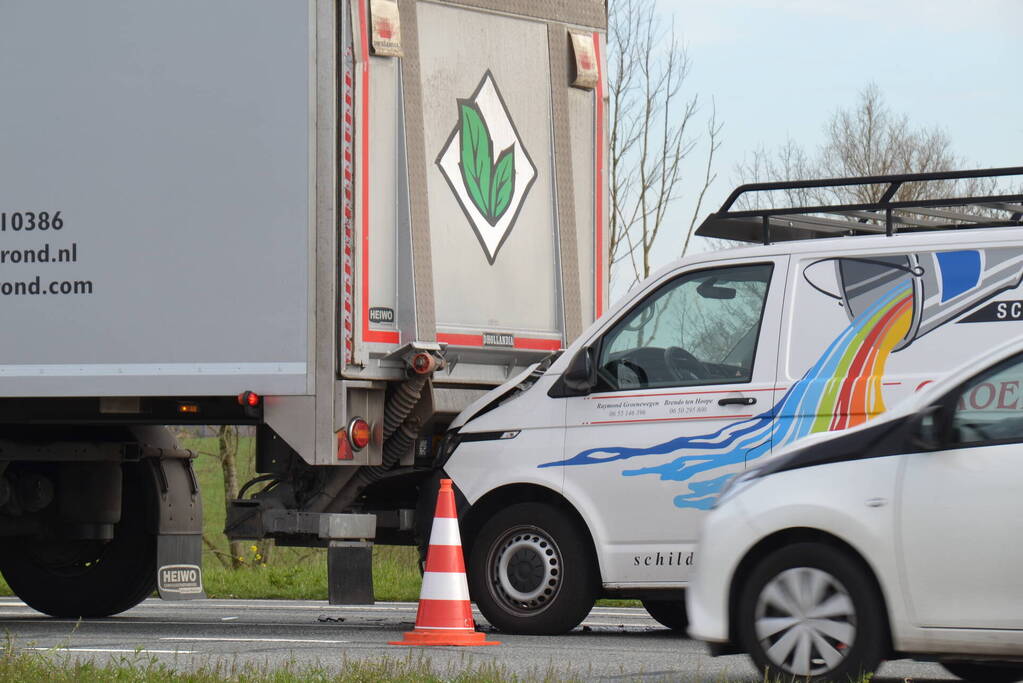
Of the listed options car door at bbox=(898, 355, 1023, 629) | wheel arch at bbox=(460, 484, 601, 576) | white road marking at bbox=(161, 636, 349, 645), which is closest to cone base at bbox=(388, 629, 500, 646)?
white road marking at bbox=(161, 636, 349, 645)

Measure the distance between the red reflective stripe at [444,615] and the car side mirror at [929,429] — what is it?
121 inches

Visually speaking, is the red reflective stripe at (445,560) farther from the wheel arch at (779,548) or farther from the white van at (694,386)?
the wheel arch at (779,548)

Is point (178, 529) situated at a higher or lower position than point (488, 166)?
lower

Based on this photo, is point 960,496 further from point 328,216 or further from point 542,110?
point 542,110

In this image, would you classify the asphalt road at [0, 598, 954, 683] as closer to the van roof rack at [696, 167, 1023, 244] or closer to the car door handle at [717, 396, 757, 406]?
the car door handle at [717, 396, 757, 406]

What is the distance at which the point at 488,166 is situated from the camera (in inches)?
455

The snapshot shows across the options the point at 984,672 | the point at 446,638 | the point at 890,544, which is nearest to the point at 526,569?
the point at 446,638

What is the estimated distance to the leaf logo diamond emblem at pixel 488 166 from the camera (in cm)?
1139

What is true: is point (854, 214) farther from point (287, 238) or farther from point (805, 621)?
point (805, 621)

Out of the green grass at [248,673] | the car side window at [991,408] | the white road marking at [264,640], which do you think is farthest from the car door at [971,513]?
the white road marking at [264,640]

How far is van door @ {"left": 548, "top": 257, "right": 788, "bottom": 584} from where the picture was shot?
31.9ft

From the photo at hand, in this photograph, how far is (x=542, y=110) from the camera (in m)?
11.8

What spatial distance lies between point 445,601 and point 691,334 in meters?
2.02

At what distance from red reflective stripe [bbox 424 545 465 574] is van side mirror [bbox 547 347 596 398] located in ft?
4.34
